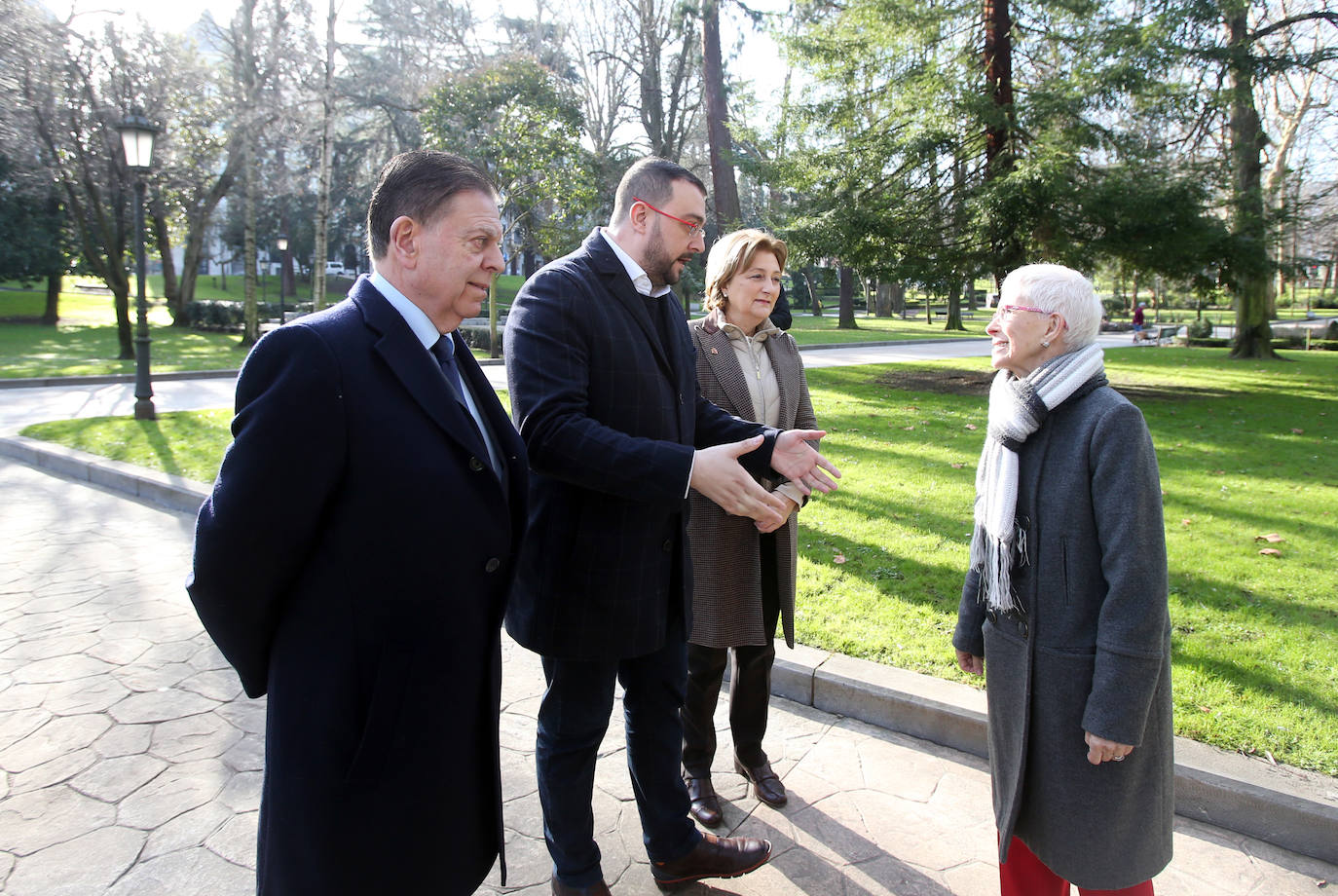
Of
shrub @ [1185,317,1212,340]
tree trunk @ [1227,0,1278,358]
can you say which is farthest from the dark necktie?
shrub @ [1185,317,1212,340]

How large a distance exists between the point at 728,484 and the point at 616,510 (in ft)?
1.39

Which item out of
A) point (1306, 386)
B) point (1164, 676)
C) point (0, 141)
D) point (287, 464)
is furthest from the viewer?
point (0, 141)

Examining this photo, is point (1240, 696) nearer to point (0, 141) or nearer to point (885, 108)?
point (885, 108)

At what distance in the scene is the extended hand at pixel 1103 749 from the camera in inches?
77.7

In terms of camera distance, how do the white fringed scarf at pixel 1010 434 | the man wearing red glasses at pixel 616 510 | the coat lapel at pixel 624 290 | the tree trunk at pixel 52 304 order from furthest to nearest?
the tree trunk at pixel 52 304
the coat lapel at pixel 624 290
the man wearing red glasses at pixel 616 510
the white fringed scarf at pixel 1010 434

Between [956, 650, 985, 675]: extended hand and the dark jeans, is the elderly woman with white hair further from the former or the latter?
the dark jeans

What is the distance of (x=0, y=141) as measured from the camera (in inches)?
734

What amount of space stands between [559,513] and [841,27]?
14.5m

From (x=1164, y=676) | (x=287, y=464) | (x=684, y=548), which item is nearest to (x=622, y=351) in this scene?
(x=684, y=548)

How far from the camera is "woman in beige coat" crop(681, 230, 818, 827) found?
307 cm

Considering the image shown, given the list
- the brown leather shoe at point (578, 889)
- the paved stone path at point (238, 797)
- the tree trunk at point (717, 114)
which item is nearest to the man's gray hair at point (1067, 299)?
the paved stone path at point (238, 797)

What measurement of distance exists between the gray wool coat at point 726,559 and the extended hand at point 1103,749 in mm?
1253

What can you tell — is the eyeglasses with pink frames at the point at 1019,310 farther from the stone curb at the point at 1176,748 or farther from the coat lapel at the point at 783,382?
the stone curb at the point at 1176,748

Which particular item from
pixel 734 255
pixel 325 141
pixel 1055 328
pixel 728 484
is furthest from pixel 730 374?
pixel 325 141
